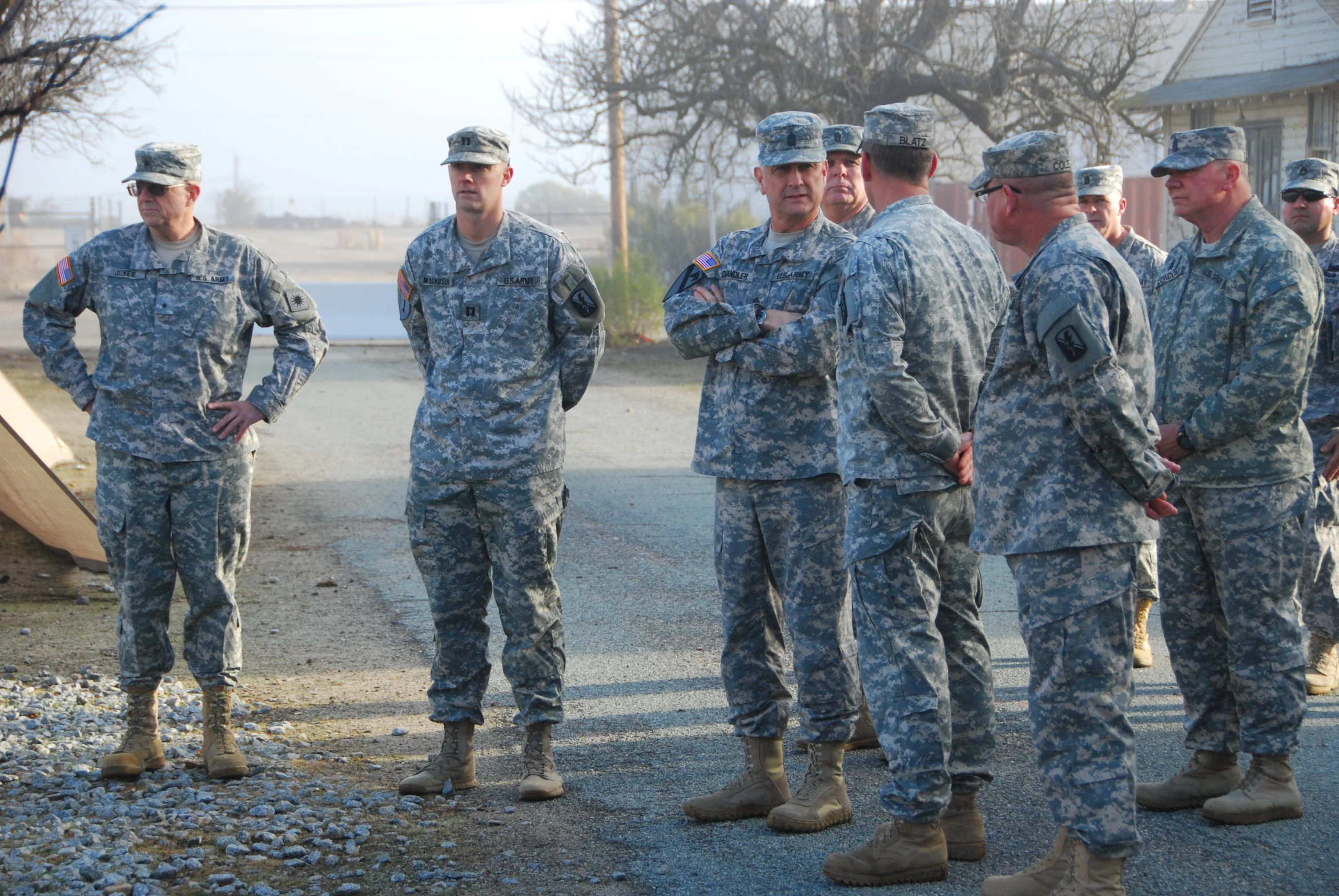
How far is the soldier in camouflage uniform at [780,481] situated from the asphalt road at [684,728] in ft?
0.85

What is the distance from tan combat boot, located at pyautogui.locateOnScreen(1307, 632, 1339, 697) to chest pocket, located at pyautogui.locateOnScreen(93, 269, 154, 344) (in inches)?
195

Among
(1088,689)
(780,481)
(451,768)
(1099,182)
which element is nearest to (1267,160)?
(1099,182)

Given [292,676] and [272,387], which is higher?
[272,387]

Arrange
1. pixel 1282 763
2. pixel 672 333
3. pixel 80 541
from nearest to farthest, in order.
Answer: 1. pixel 1282 763
2. pixel 672 333
3. pixel 80 541

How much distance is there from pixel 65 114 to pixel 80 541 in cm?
1592

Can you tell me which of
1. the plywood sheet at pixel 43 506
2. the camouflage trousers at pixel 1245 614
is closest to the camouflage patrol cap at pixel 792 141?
the camouflage trousers at pixel 1245 614

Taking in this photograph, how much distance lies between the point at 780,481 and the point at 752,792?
1050 millimetres

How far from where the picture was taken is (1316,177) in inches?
215

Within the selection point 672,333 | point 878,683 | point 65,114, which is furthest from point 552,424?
point 65,114

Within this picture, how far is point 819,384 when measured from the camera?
169 inches

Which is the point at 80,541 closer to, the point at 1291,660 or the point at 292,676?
the point at 292,676

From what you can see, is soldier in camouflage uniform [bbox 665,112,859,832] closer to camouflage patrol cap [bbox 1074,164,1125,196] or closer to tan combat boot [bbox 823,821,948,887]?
tan combat boot [bbox 823,821,948,887]

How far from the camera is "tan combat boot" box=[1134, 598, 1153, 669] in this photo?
579 cm

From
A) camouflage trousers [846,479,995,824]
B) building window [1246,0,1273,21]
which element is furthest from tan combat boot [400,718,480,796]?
building window [1246,0,1273,21]
